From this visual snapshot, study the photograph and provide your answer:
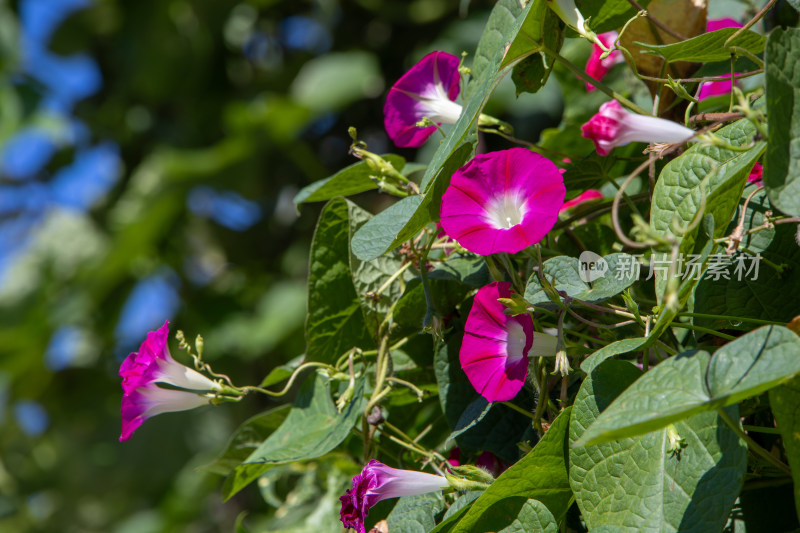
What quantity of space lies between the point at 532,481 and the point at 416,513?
8cm

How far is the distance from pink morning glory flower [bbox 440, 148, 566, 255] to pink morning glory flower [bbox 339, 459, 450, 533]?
12 cm

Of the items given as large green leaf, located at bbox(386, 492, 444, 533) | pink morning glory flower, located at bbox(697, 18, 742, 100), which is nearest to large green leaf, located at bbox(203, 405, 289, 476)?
large green leaf, located at bbox(386, 492, 444, 533)

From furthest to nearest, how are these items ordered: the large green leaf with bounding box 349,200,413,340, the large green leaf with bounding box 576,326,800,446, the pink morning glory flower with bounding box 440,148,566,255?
the large green leaf with bounding box 349,200,413,340
the pink morning glory flower with bounding box 440,148,566,255
the large green leaf with bounding box 576,326,800,446

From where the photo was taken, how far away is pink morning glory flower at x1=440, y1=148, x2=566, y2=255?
0.33 meters

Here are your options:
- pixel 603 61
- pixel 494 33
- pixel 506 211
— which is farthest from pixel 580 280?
pixel 603 61

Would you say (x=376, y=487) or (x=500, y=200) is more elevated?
(x=500, y=200)

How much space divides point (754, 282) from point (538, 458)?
128mm

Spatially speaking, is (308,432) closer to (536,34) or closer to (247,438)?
(247,438)

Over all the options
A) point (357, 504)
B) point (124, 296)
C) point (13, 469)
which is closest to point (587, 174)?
point (357, 504)

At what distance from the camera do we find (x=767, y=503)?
34cm

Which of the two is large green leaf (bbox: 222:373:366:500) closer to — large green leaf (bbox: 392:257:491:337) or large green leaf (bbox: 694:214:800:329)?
large green leaf (bbox: 392:257:491:337)

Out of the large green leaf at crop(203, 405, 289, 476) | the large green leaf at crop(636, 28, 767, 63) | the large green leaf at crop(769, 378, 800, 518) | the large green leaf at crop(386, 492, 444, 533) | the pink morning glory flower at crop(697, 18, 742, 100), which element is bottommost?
the large green leaf at crop(203, 405, 289, 476)

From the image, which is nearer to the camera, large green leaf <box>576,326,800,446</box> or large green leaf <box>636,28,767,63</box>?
large green leaf <box>576,326,800,446</box>

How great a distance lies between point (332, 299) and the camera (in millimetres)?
468
